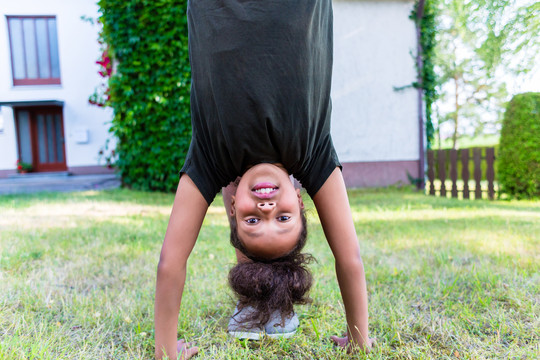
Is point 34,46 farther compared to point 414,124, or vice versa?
point 34,46

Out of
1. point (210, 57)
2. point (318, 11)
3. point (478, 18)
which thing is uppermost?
point (478, 18)

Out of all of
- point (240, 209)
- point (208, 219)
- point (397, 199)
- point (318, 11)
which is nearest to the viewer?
point (240, 209)

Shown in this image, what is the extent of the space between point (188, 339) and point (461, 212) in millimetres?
4547

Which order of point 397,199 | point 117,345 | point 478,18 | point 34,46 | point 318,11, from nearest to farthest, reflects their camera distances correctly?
point 318,11
point 117,345
point 478,18
point 397,199
point 34,46

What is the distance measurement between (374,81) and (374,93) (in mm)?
242

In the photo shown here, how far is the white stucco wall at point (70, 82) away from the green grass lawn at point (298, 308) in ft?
31.9

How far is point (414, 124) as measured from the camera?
27.2 ft

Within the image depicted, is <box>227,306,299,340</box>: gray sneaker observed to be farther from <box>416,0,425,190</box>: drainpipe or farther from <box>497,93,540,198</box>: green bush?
<box>416,0,425,190</box>: drainpipe

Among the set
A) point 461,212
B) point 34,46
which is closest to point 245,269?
point 461,212

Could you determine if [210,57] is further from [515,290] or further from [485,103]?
[485,103]

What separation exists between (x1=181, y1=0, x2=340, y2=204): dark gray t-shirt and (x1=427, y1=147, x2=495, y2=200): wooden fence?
272 inches

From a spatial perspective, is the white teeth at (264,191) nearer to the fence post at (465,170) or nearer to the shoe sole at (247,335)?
the shoe sole at (247,335)

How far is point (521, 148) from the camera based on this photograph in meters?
6.98

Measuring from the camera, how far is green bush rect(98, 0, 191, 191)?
7.00 m
